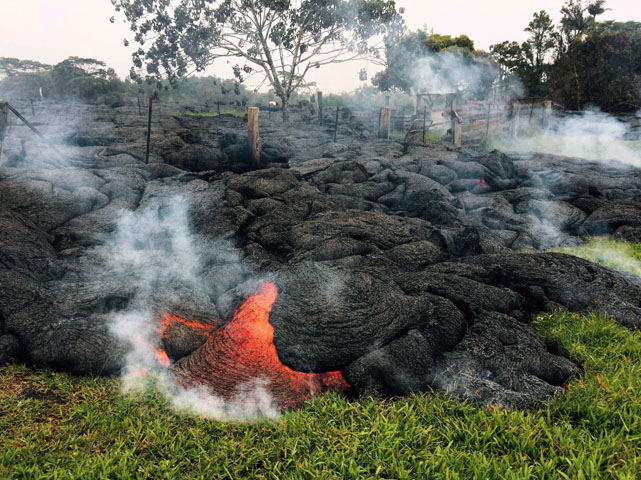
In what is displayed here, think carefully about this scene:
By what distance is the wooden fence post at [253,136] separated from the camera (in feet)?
35.6

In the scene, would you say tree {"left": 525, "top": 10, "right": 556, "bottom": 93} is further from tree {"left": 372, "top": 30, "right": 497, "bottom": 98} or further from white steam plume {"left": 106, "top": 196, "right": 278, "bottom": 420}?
white steam plume {"left": 106, "top": 196, "right": 278, "bottom": 420}

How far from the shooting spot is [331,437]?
3396 mm

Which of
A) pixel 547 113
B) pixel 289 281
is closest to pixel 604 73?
pixel 547 113

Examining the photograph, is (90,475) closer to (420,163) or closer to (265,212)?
(265,212)

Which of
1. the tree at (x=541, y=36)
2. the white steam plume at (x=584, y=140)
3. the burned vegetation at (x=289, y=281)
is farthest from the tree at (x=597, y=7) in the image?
the burned vegetation at (x=289, y=281)

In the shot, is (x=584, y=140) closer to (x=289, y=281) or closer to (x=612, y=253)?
(x=612, y=253)

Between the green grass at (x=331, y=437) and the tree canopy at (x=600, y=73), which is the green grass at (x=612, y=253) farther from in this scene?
the tree canopy at (x=600, y=73)

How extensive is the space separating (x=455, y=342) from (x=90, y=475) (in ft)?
10.6

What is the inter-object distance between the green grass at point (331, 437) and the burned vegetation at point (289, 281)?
10.4 inches

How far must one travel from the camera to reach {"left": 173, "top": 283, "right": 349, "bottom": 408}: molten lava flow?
13.1 feet

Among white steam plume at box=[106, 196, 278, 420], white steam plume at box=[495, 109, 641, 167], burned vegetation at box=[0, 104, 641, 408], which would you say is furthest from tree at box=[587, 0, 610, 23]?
white steam plume at box=[106, 196, 278, 420]

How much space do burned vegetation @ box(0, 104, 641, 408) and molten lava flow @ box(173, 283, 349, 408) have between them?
1cm

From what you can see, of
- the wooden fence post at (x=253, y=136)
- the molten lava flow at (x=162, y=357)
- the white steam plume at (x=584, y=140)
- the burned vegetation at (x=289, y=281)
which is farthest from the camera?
the white steam plume at (x=584, y=140)

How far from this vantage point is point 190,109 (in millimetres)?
27469
